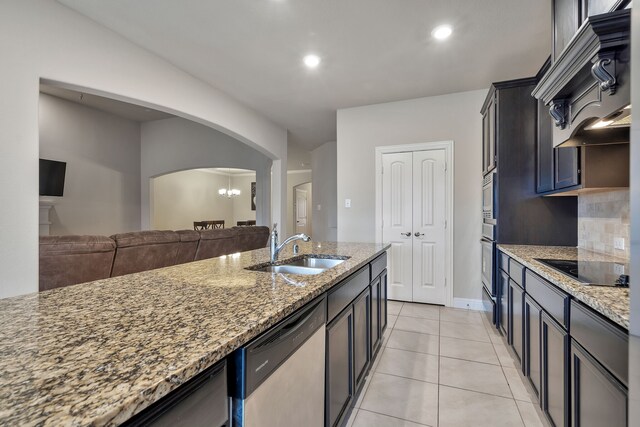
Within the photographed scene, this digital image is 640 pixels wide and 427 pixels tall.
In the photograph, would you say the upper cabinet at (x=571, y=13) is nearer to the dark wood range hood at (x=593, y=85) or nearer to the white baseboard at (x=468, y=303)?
the dark wood range hood at (x=593, y=85)

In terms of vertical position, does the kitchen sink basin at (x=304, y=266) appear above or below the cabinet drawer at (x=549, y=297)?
above

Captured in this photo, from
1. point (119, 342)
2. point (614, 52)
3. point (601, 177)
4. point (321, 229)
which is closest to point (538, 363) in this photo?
point (601, 177)

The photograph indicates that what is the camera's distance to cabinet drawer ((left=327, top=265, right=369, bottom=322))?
1361 mm

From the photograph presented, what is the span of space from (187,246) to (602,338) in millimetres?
3583

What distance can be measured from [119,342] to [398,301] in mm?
3710

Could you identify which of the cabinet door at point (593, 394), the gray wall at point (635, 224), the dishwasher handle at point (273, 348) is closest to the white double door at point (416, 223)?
the cabinet door at point (593, 394)

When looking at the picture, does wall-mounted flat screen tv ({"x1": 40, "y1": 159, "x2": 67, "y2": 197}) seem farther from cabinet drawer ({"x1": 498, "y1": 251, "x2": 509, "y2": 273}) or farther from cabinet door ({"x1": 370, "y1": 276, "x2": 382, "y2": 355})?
cabinet drawer ({"x1": 498, "y1": 251, "x2": 509, "y2": 273})

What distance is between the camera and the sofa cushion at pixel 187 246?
11.4 feet

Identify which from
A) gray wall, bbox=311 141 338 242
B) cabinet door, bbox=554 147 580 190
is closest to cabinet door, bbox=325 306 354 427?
cabinet door, bbox=554 147 580 190

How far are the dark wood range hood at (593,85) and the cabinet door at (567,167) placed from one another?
172mm

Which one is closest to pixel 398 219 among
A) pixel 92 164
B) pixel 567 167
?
pixel 567 167

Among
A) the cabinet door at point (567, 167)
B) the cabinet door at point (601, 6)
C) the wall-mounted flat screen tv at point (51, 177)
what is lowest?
the cabinet door at point (567, 167)

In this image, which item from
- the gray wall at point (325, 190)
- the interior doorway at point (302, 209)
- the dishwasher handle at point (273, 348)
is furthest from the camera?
the interior doorway at point (302, 209)

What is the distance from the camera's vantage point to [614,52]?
1.14m
